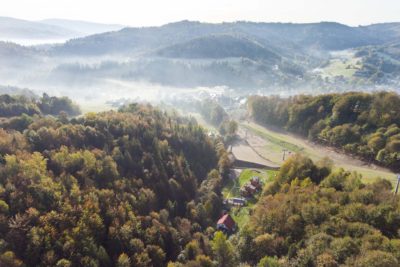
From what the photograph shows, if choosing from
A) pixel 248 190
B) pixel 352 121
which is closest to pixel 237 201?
pixel 248 190

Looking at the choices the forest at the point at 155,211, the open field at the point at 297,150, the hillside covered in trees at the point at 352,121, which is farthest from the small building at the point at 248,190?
the hillside covered in trees at the point at 352,121

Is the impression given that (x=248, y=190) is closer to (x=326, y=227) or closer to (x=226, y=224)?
(x=226, y=224)

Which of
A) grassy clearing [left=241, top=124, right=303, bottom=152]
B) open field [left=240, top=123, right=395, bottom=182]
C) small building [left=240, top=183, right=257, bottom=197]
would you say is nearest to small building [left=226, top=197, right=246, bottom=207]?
small building [left=240, top=183, right=257, bottom=197]

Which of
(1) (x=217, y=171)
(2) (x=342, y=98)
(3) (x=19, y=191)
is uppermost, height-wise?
(2) (x=342, y=98)

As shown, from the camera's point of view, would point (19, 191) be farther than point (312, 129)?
No

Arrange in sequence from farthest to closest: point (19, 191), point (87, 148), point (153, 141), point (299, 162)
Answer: point (153, 141) → point (87, 148) → point (299, 162) → point (19, 191)

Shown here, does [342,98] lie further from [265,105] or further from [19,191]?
[19,191]

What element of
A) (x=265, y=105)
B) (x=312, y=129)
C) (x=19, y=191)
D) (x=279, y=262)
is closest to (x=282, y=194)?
(x=279, y=262)

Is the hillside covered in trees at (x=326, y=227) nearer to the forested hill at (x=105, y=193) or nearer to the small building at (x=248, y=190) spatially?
the forested hill at (x=105, y=193)
